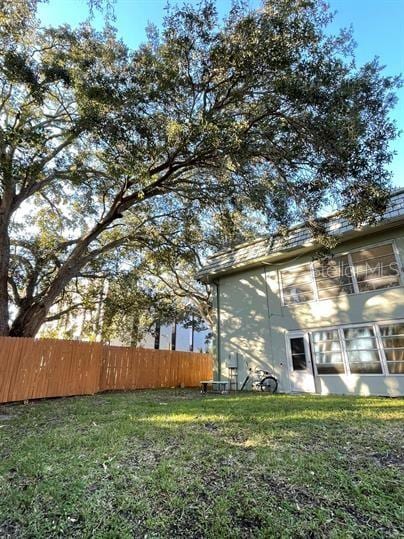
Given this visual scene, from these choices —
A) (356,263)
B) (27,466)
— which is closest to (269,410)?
(27,466)

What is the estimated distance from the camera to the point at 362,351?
9008mm

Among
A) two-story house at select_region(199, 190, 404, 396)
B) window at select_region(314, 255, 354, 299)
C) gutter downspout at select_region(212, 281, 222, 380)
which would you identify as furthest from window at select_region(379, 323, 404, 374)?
gutter downspout at select_region(212, 281, 222, 380)

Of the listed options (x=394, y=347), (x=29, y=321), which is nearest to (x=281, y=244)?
(x=394, y=347)

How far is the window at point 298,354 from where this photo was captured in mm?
10141

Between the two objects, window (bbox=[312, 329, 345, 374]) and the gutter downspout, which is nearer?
window (bbox=[312, 329, 345, 374])

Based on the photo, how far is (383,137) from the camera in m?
6.69

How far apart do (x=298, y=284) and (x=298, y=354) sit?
2.28 meters

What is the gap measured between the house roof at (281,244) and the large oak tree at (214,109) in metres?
1.10

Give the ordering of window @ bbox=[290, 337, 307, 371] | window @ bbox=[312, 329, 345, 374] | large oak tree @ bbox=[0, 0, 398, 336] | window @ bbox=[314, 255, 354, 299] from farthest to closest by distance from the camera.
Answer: window @ bbox=[290, 337, 307, 371]
window @ bbox=[314, 255, 354, 299]
window @ bbox=[312, 329, 345, 374]
large oak tree @ bbox=[0, 0, 398, 336]

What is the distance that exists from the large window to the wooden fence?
19.9ft

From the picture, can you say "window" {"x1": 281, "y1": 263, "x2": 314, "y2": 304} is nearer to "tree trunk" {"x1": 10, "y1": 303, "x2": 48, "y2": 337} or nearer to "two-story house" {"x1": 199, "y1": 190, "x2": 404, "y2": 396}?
"two-story house" {"x1": 199, "y1": 190, "x2": 404, "y2": 396}

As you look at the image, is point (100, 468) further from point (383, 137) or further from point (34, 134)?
point (383, 137)

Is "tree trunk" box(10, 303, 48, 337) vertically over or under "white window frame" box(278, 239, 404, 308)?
under

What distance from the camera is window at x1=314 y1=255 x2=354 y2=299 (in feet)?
32.0
